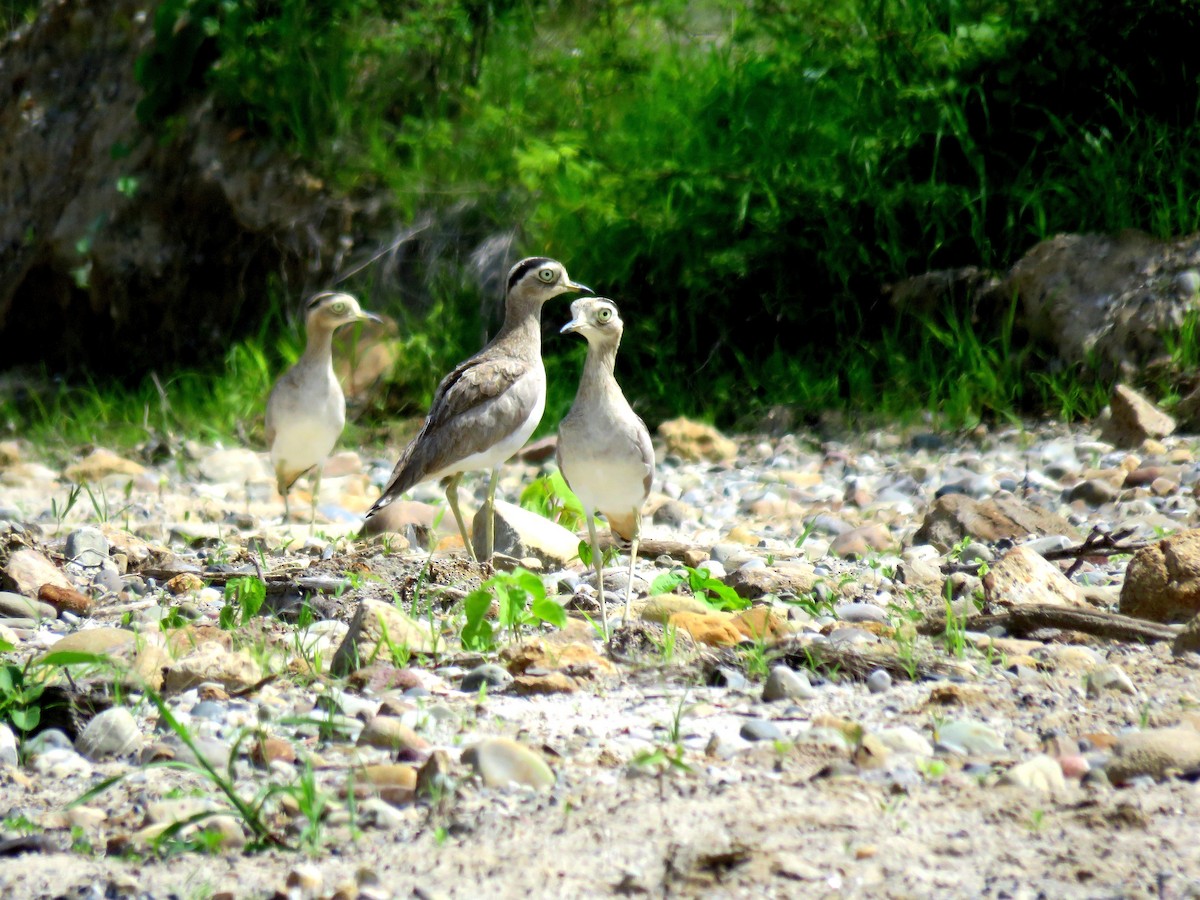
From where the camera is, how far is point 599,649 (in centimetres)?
436

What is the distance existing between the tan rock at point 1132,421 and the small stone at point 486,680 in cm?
491

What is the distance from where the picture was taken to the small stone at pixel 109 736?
360 cm

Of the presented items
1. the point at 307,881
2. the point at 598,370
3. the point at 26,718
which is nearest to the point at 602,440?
the point at 598,370

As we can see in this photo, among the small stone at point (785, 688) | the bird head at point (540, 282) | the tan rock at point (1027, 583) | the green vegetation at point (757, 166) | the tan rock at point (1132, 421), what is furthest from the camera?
the green vegetation at point (757, 166)

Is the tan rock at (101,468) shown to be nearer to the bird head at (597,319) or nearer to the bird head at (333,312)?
the bird head at (333,312)

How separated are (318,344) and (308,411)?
48 centimetres

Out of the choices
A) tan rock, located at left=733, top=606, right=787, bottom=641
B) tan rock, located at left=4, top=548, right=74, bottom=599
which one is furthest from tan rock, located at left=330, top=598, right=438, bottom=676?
tan rock, located at left=4, top=548, right=74, bottom=599

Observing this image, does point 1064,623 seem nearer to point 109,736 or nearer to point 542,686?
point 542,686

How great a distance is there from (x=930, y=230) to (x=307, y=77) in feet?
17.0

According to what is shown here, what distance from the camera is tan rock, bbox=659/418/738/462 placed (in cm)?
892

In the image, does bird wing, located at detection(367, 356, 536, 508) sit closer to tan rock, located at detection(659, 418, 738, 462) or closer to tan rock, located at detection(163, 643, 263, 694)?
tan rock, located at detection(163, 643, 263, 694)

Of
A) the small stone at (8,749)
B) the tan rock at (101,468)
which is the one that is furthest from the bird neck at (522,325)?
the tan rock at (101,468)

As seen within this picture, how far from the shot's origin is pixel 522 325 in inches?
264

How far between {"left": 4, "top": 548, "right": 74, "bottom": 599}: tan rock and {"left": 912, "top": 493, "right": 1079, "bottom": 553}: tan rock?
3419mm
